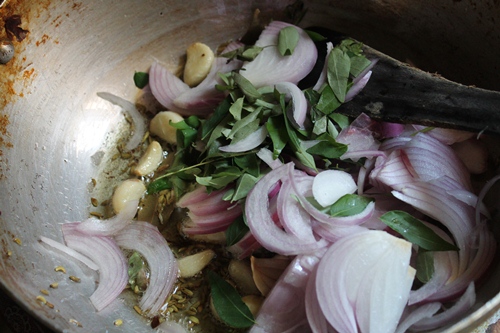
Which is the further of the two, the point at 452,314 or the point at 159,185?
the point at 159,185

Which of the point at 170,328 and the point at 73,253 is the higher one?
the point at 73,253

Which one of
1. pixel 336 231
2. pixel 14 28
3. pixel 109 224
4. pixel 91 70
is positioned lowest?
pixel 336 231

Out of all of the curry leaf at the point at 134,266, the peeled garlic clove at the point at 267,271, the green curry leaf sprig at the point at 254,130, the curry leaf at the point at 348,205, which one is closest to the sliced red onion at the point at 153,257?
the curry leaf at the point at 134,266

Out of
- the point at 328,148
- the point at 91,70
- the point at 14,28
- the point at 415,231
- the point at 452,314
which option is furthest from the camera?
the point at 91,70

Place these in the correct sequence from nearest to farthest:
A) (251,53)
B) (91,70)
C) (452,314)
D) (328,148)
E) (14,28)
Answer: (452,314) < (328,148) < (14,28) < (251,53) < (91,70)

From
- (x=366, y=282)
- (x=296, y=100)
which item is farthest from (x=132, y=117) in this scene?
(x=366, y=282)

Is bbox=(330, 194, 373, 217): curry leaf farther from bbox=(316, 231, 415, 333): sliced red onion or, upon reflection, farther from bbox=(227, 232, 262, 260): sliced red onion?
bbox=(227, 232, 262, 260): sliced red onion

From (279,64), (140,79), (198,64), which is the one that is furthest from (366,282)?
(140,79)

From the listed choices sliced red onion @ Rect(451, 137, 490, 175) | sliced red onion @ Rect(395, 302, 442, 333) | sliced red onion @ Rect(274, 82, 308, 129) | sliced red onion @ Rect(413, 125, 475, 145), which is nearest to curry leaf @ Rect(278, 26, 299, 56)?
sliced red onion @ Rect(274, 82, 308, 129)

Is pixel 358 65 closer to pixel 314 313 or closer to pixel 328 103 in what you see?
pixel 328 103
